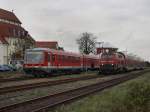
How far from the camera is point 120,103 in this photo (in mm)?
16094

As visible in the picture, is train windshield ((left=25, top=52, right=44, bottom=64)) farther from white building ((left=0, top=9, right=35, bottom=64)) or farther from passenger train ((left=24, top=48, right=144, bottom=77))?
white building ((left=0, top=9, right=35, bottom=64))

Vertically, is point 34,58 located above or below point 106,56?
below

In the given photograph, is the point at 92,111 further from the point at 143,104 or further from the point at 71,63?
the point at 71,63

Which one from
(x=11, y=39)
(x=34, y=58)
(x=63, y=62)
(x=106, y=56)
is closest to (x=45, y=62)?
(x=34, y=58)

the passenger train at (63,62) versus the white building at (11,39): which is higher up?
the white building at (11,39)

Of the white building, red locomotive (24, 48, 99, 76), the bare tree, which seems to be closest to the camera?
red locomotive (24, 48, 99, 76)

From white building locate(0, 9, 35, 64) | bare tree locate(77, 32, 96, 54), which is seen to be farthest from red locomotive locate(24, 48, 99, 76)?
bare tree locate(77, 32, 96, 54)

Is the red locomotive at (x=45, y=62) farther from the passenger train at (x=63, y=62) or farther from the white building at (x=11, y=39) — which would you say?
the white building at (x=11, y=39)

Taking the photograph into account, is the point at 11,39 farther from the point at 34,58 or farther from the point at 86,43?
the point at 34,58

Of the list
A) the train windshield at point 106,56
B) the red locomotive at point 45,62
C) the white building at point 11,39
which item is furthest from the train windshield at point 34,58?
the white building at point 11,39

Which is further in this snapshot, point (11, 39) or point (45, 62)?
point (11, 39)

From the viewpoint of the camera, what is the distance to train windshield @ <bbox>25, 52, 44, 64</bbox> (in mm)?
41469

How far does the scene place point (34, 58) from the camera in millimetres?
41906

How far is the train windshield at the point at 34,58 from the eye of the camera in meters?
41.5
